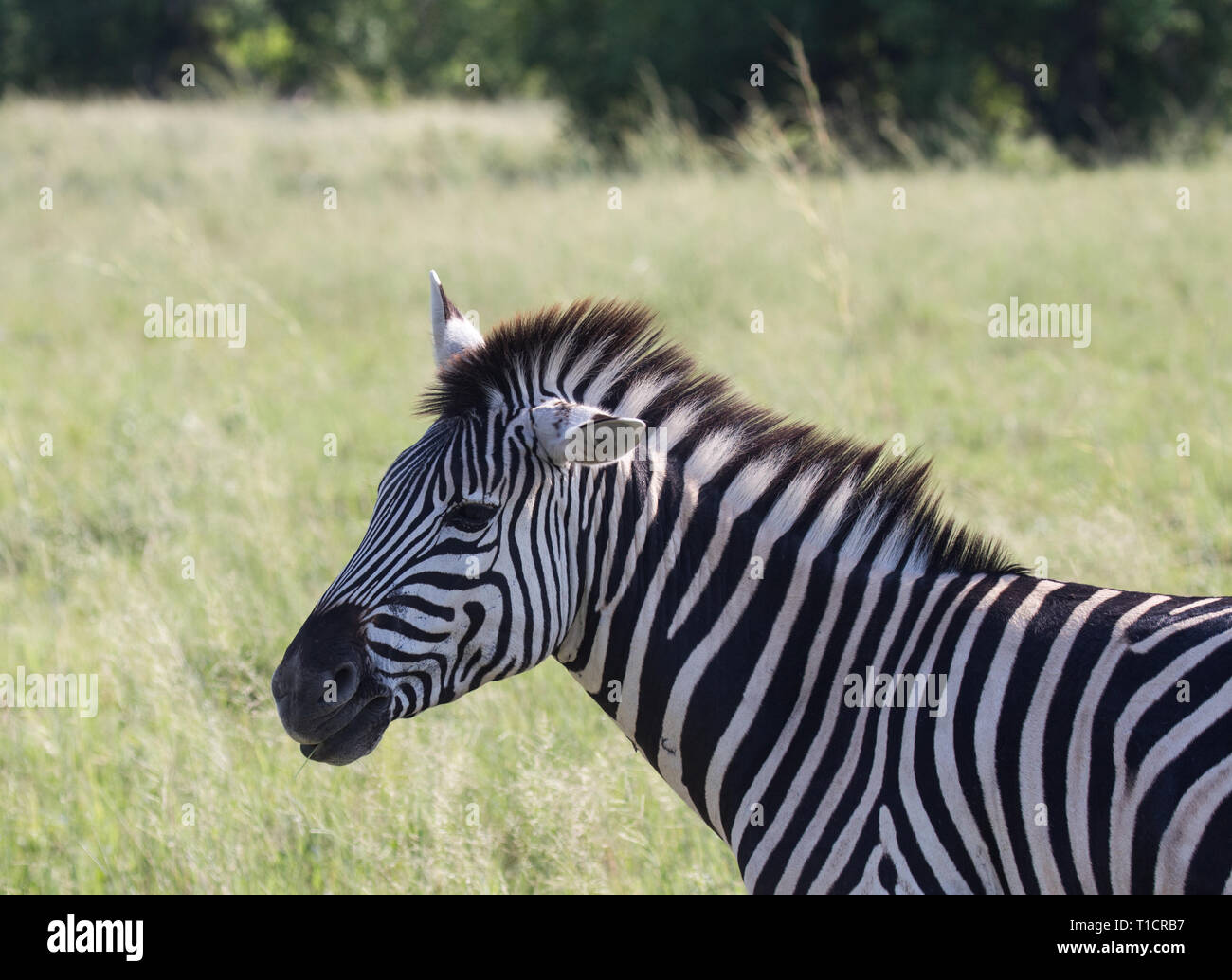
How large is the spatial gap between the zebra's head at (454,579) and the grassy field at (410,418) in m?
1.13

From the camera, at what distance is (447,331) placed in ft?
9.08

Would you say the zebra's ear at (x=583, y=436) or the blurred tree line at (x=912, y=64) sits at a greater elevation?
the blurred tree line at (x=912, y=64)

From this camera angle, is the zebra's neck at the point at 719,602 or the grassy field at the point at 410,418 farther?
the grassy field at the point at 410,418

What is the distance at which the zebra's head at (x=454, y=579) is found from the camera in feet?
7.48

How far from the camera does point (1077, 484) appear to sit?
18.6 feet

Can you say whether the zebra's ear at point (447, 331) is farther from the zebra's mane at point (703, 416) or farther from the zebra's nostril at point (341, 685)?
the zebra's nostril at point (341, 685)

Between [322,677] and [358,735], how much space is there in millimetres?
165

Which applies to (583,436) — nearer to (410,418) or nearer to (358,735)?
(358,735)

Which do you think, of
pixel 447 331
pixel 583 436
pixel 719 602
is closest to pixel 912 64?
pixel 447 331

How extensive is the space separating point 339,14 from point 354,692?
39.7 metres

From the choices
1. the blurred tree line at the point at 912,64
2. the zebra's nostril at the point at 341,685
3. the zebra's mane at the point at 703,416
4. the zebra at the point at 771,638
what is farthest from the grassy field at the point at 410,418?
the blurred tree line at the point at 912,64

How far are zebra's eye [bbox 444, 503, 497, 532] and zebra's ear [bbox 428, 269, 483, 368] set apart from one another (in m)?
0.48

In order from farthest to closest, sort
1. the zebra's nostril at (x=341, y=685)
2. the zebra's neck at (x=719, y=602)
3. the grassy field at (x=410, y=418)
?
the grassy field at (x=410, y=418) < the zebra's neck at (x=719, y=602) < the zebra's nostril at (x=341, y=685)
